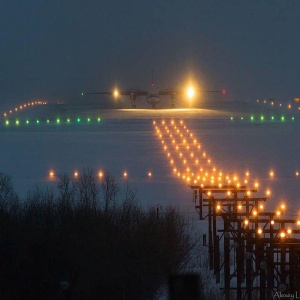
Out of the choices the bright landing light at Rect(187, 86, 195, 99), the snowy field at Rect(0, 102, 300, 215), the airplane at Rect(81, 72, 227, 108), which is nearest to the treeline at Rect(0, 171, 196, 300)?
the snowy field at Rect(0, 102, 300, 215)

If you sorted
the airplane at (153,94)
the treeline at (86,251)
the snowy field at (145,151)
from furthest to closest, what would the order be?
the airplane at (153,94), the snowy field at (145,151), the treeline at (86,251)

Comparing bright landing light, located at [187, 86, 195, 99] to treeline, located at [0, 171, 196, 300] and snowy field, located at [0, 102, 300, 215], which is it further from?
treeline, located at [0, 171, 196, 300]

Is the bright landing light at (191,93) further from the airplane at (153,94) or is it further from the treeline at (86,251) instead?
the treeline at (86,251)

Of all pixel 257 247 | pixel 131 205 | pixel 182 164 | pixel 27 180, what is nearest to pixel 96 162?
pixel 182 164

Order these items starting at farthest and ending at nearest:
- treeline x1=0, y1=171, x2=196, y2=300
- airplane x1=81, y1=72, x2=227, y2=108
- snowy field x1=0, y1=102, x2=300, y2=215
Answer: airplane x1=81, y1=72, x2=227, y2=108
snowy field x1=0, y1=102, x2=300, y2=215
treeline x1=0, y1=171, x2=196, y2=300

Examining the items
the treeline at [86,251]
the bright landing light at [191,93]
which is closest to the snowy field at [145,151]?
the treeline at [86,251]

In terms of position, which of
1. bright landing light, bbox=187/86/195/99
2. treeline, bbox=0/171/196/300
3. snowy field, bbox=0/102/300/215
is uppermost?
bright landing light, bbox=187/86/195/99
